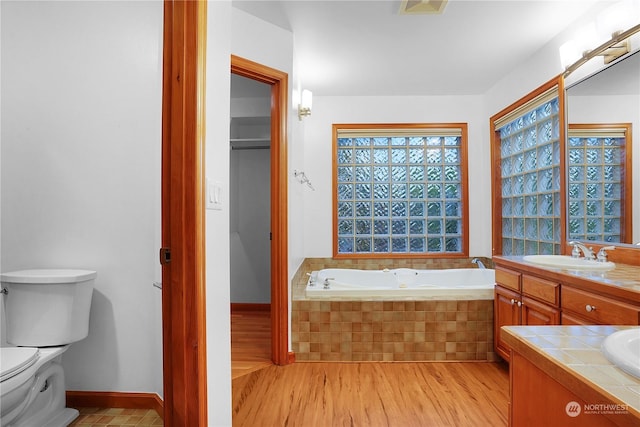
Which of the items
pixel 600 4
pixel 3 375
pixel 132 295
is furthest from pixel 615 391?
pixel 600 4

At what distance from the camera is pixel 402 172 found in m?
4.02

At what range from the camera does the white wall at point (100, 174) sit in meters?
1.93

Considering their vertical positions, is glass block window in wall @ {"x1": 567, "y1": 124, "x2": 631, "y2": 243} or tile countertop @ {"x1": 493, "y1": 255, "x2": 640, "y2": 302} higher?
glass block window in wall @ {"x1": 567, "y1": 124, "x2": 631, "y2": 243}

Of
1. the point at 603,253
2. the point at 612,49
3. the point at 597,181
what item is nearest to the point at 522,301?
the point at 603,253

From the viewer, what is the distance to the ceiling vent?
7.11 ft

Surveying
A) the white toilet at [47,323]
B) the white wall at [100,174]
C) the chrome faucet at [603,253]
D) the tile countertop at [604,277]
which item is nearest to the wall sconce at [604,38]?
the chrome faucet at [603,253]

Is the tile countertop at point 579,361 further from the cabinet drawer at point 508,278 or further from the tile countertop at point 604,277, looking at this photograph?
the cabinet drawer at point 508,278

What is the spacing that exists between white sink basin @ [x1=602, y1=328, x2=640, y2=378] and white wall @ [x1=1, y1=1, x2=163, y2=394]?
191 cm

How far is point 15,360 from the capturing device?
1500 millimetres

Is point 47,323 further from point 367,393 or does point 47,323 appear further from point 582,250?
point 582,250

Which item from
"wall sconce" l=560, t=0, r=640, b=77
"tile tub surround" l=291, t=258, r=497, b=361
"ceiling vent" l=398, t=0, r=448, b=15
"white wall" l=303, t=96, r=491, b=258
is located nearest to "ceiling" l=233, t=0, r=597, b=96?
"ceiling vent" l=398, t=0, r=448, b=15

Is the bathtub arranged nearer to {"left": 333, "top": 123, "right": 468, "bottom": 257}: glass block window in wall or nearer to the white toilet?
{"left": 333, "top": 123, "right": 468, "bottom": 257}: glass block window in wall

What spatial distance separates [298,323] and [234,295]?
163 centimetres

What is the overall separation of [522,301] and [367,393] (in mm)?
1116
